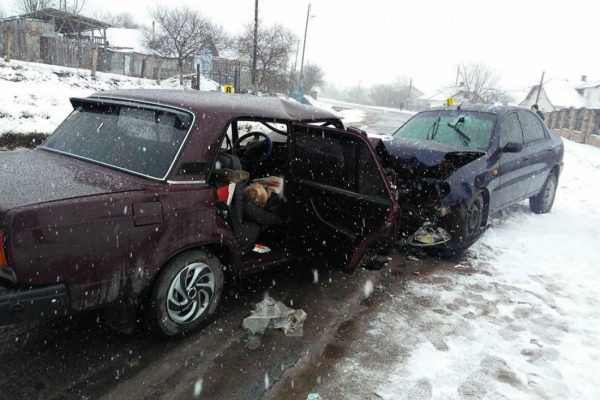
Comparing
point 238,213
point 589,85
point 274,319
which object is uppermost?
point 589,85

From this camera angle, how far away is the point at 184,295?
3.12 meters

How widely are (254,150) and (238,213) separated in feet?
4.17

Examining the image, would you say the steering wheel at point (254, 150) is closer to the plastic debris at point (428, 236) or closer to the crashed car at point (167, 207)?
the crashed car at point (167, 207)

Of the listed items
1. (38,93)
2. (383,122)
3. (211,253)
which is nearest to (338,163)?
(211,253)

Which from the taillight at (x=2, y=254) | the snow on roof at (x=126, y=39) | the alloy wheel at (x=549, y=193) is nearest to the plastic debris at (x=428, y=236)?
the alloy wheel at (x=549, y=193)

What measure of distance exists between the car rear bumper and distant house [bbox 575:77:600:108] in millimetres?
65042

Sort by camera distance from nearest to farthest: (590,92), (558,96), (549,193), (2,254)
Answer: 1. (2,254)
2. (549,193)
3. (590,92)
4. (558,96)

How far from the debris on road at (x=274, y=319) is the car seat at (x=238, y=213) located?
524 millimetres

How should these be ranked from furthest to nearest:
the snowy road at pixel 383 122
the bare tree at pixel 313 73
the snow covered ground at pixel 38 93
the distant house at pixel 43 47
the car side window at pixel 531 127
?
1. the bare tree at pixel 313 73
2. the snowy road at pixel 383 122
3. the distant house at pixel 43 47
4. the snow covered ground at pixel 38 93
5. the car side window at pixel 531 127

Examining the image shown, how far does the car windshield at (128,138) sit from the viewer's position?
3084 millimetres

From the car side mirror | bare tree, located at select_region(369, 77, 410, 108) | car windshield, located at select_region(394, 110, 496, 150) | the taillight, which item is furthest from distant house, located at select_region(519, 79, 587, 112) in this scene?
the taillight

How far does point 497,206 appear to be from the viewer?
5910mm

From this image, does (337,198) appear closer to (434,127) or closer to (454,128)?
(454,128)

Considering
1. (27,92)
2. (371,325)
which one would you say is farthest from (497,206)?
(27,92)
